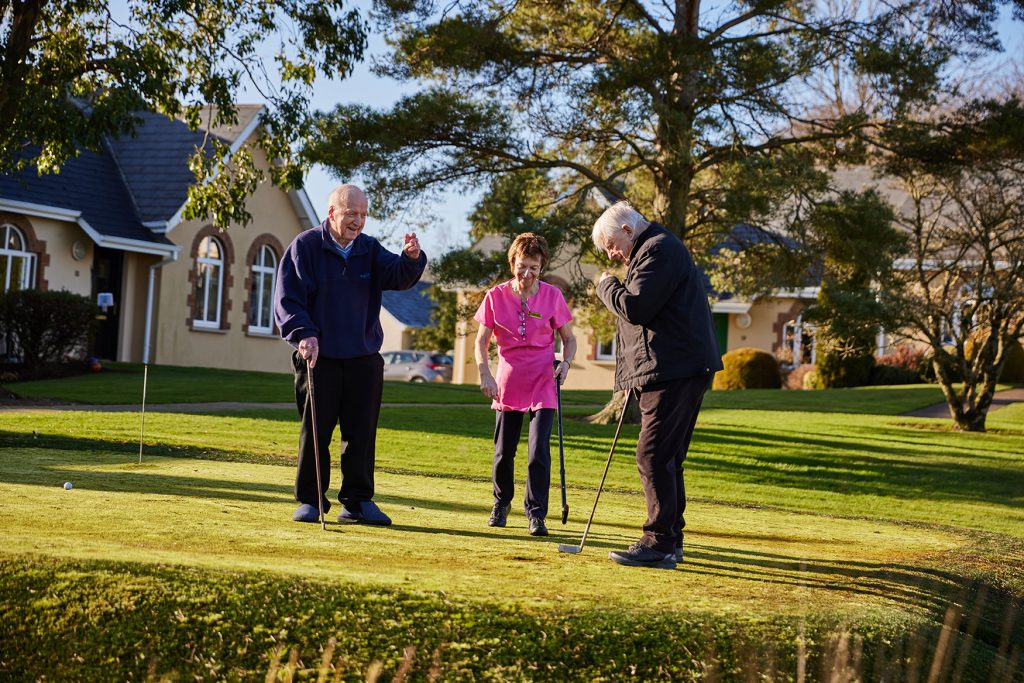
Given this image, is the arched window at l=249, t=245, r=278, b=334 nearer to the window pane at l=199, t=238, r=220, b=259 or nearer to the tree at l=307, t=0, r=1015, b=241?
the window pane at l=199, t=238, r=220, b=259

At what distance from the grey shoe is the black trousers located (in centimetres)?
95

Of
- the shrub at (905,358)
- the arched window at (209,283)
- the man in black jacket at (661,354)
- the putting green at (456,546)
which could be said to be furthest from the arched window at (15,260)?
the shrub at (905,358)

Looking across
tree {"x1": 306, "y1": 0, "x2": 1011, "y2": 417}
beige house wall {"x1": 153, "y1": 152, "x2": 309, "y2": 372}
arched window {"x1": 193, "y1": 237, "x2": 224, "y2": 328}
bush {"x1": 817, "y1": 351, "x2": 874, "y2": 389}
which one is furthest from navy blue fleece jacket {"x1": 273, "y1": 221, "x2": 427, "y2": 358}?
bush {"x1": 817, "y1": 351, "x2": 874, "y2": 389}

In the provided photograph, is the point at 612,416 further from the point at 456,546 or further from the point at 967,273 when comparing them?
the point at 456,546

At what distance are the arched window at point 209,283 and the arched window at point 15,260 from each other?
473 cm

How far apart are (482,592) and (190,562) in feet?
3.90

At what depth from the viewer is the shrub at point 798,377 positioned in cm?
3519

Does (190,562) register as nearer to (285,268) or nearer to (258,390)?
(285,268)

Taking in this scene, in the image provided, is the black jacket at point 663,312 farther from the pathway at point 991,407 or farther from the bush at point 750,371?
the bush at point 750,371

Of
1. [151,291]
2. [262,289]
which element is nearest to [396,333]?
Result: [262,289]

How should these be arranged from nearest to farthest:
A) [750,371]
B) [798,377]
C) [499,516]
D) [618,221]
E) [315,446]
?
[618,221] → [315,446] → [499,516] → [750,371] → [798,377]

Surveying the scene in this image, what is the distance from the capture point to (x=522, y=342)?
6.99 meters

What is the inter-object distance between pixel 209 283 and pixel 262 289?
1.82 metres

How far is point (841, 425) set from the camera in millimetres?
20797
